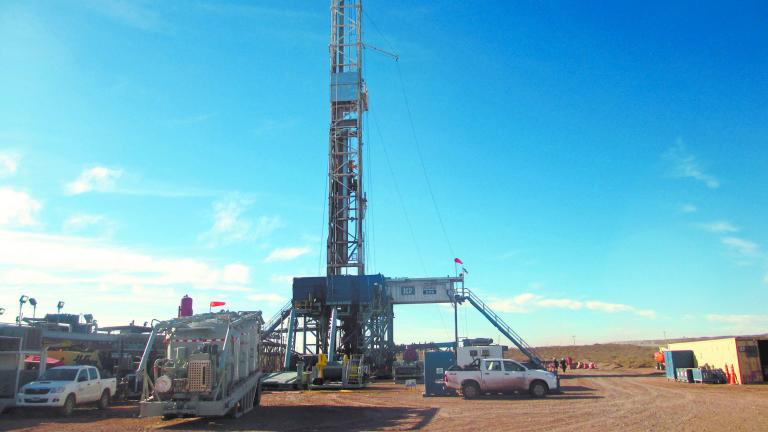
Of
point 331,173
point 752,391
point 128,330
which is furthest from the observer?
point 331,173

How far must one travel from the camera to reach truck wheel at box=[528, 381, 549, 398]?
22.7 metres

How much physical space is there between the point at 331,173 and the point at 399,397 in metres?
25.1

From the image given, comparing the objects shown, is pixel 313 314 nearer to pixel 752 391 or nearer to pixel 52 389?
pixel 52 389

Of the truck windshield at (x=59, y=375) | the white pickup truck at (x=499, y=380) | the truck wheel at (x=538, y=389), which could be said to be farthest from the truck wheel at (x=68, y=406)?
the truck wheel at (x=538, y=389)

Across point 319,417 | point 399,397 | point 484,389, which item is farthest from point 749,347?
point 319,417

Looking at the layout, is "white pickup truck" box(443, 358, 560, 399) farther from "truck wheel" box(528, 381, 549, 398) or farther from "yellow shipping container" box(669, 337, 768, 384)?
"yellow shipping container" box(669, 337, 768, 384)

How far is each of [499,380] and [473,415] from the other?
676 cm

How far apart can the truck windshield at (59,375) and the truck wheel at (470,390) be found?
556 inches

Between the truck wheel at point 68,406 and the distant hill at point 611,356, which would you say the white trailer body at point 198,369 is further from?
the distant hill at point 611,356

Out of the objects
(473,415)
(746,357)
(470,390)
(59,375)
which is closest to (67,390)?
(59,375)

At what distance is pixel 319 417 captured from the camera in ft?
54.9

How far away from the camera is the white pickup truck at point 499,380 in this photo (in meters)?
22.9

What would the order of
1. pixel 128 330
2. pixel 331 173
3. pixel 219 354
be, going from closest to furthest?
pixel 219 354
pixel 128 330
pixel 331 173

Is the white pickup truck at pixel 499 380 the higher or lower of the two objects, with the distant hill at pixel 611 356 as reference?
higher
